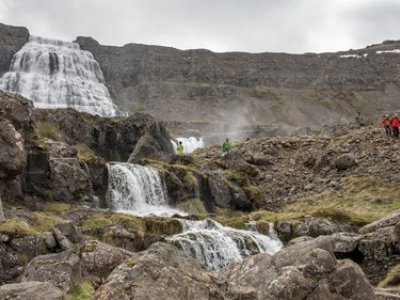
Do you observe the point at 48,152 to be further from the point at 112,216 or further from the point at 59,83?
the point at 59,83

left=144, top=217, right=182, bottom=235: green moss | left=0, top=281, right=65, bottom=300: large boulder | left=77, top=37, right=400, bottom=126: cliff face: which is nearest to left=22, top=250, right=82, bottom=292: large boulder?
left=0, top=281, right=65, bottom=300: large boulder

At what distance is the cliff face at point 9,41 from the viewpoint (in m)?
127

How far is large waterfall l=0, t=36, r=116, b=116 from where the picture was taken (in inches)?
4355

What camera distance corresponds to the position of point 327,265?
11.2m

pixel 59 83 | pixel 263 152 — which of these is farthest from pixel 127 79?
pixel 263 152

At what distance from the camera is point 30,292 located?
942 cm

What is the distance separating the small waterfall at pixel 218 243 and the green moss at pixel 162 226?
19.2 inches

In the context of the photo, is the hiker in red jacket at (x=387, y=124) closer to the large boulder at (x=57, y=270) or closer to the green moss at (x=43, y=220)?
the green moss at (x=43, y=220)

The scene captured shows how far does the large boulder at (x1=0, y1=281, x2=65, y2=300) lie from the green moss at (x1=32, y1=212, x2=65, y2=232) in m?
16.8

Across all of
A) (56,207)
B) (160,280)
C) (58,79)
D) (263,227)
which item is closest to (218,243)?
→ (263,227)

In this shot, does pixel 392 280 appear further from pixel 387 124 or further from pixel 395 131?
pixel 387 124

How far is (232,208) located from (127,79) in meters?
105

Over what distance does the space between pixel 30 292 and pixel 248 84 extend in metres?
138

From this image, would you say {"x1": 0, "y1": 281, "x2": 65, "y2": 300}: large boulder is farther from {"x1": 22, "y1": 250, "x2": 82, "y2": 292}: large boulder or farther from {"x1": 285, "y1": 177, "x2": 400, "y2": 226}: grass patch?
{"x1": 285, "y1": 177, "x2": 400, "y2": 226}: grass patch
